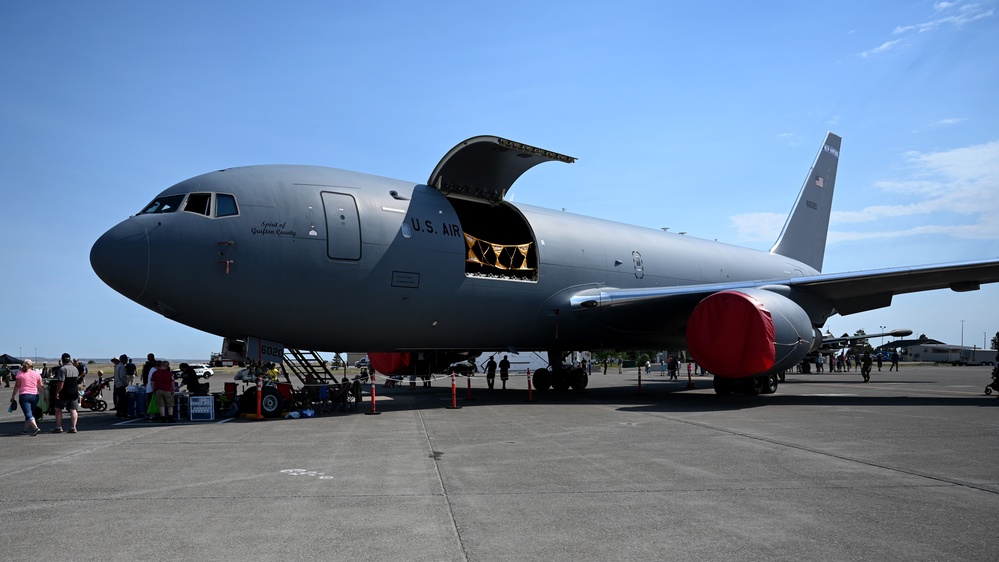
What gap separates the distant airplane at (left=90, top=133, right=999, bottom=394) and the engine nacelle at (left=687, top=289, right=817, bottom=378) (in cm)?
3

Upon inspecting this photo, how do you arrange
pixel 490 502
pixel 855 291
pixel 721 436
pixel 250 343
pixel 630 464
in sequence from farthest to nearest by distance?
1. pixel 855 291
2. pixel 250 343
3. pixel 721 436
4. pixel 630 464
5. pixel 490 502

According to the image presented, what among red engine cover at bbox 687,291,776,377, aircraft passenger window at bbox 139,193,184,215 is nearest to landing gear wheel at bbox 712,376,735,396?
red engine cover at bbox 687,291,776,377

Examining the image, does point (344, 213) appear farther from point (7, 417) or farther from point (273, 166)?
point (7, 417)

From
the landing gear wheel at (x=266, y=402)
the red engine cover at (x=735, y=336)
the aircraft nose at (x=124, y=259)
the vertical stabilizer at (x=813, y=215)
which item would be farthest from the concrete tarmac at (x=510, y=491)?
the vertical stabilizer at (x=813, y=215)

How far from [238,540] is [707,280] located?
1947cm

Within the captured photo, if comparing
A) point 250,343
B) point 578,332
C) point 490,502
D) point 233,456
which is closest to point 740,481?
point 490,502

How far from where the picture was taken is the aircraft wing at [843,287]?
15992mm

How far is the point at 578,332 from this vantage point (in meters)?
18.2

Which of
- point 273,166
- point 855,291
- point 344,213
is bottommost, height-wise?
point 855,291

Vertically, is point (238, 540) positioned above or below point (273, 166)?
below

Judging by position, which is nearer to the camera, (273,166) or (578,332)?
(273,166)

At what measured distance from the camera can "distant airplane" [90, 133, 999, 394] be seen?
39.8 feet

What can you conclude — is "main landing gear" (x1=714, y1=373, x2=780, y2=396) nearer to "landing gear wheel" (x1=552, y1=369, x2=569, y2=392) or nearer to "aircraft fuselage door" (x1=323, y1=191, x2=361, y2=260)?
"landing gear wheel" (x1=552, y1=369, x2=569, y2=392)

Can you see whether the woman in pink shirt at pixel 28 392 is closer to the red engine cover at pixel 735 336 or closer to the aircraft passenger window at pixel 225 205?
the aircraft passenger window at pixel 225 205
